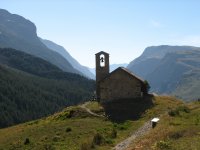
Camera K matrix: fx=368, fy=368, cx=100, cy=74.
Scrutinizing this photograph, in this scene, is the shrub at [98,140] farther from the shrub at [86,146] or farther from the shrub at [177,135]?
the shrub at [177,135]

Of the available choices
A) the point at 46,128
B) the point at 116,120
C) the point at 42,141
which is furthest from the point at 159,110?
the point at 42,141

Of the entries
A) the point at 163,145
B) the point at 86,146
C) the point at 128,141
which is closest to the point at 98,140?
the point at 86,146

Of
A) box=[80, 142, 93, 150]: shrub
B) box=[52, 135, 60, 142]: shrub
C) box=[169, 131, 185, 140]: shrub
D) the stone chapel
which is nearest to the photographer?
box=[169, 131, 185, 140]: shrub

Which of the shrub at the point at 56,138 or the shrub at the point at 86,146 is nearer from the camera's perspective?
the shrub at the point at 86,146

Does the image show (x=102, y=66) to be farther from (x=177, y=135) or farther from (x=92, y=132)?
(x=177, y=135)

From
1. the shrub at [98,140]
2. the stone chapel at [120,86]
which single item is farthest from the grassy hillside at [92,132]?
the stone chapel at [120,86]

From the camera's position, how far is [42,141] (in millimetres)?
46625

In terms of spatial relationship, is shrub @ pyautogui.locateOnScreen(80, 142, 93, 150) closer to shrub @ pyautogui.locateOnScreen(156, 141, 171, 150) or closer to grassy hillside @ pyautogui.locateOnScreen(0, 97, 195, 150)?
grassy hillside @ pyautogui.locateOnScreen(0, 97, 195, 150)

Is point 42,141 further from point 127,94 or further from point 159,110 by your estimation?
point 127,94

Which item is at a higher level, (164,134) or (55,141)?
(164,134)

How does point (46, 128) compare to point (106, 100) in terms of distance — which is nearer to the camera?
point (46, 128)

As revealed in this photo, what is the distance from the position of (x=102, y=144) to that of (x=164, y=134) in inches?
366

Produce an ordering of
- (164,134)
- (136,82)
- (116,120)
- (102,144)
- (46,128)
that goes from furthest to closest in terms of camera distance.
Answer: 1. (136,82)
2. (116,120)
3. (46,128)
4. (102,144)
5. (164,134)

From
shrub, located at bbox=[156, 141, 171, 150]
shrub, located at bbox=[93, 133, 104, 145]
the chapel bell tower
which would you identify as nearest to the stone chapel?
the chapel bell tower
